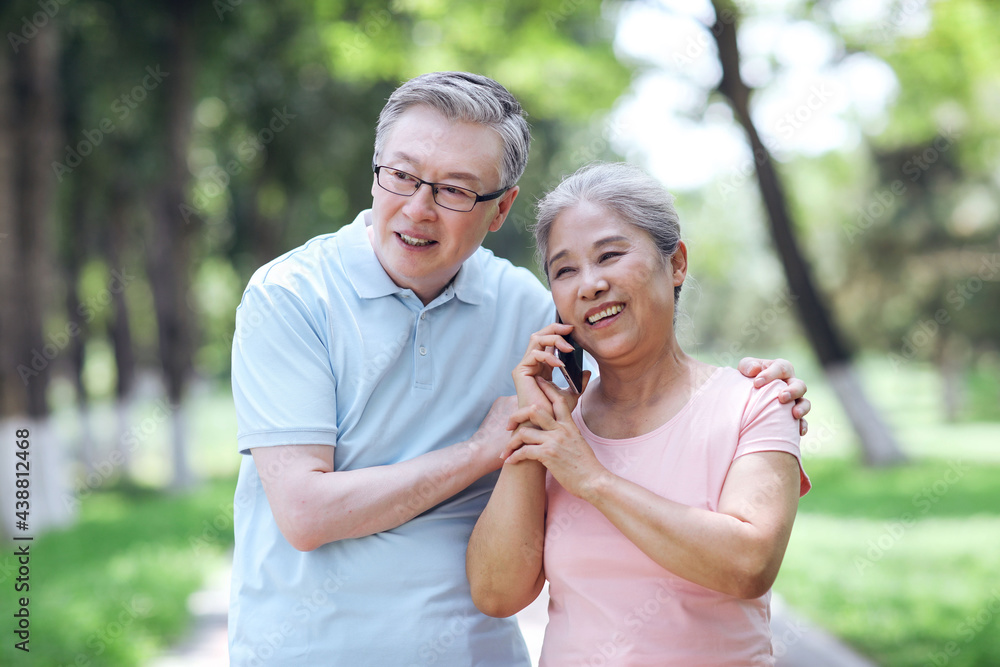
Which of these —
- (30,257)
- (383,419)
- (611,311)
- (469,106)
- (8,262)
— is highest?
(469,106)

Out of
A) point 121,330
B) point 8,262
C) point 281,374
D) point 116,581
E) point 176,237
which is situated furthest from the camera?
point 121,330

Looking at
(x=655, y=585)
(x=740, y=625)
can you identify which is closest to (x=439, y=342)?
(x=655, y=585)

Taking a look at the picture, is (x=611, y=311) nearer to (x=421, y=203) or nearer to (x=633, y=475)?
(x=633, y=475)

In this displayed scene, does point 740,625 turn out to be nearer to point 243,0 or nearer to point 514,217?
point 243,0

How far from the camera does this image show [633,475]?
242cm

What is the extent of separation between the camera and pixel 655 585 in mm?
2303

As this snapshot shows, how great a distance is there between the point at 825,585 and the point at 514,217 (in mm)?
11411

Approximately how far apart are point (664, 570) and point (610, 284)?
0.74 metres

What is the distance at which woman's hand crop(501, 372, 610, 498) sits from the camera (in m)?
2.32

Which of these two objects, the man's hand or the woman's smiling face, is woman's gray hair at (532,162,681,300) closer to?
the woman's smiling face

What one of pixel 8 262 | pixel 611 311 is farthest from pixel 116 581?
pixel 611 311

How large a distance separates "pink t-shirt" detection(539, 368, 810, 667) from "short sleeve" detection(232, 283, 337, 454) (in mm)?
699

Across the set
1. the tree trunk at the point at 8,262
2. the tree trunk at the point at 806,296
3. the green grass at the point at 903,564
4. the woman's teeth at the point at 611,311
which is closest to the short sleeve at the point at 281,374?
the woman's teeth at the point at 611,311

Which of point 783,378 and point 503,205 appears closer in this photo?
point 783,378
